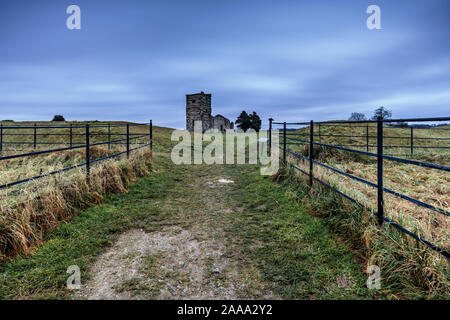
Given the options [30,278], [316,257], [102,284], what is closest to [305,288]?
[316,257]

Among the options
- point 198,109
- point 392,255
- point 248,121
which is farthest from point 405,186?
point 248,121

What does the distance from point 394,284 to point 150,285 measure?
7.24 ft

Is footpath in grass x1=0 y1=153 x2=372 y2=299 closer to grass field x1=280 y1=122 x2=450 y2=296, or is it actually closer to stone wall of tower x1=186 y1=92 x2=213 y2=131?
grass field x1=280 y1=122 x2=450 y2=296

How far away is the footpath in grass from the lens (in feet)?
7.55

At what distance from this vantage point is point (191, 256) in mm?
2951

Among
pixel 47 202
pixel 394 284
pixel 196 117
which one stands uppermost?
pixel 196 117

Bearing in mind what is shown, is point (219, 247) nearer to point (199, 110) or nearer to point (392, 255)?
point (392, 255)

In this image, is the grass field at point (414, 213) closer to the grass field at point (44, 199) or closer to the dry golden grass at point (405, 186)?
the dry golden grass at point (405, 186)

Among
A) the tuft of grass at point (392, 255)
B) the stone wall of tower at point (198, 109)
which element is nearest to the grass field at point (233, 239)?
the tuft of grass at point (392, 255)

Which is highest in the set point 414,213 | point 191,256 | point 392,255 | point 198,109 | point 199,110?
point 198,109

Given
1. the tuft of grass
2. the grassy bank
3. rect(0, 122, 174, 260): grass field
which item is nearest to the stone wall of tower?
rect(0, 122, 174, 260): grass field

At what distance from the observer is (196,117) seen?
33.8 meters

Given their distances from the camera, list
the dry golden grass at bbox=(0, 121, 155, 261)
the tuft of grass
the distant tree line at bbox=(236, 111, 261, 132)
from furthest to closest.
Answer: the distant tree line at bbox=(236, 111, 261, 132)
the dry golden grass at bbox=(0, 121, 155, 261)
the tuft of grass
